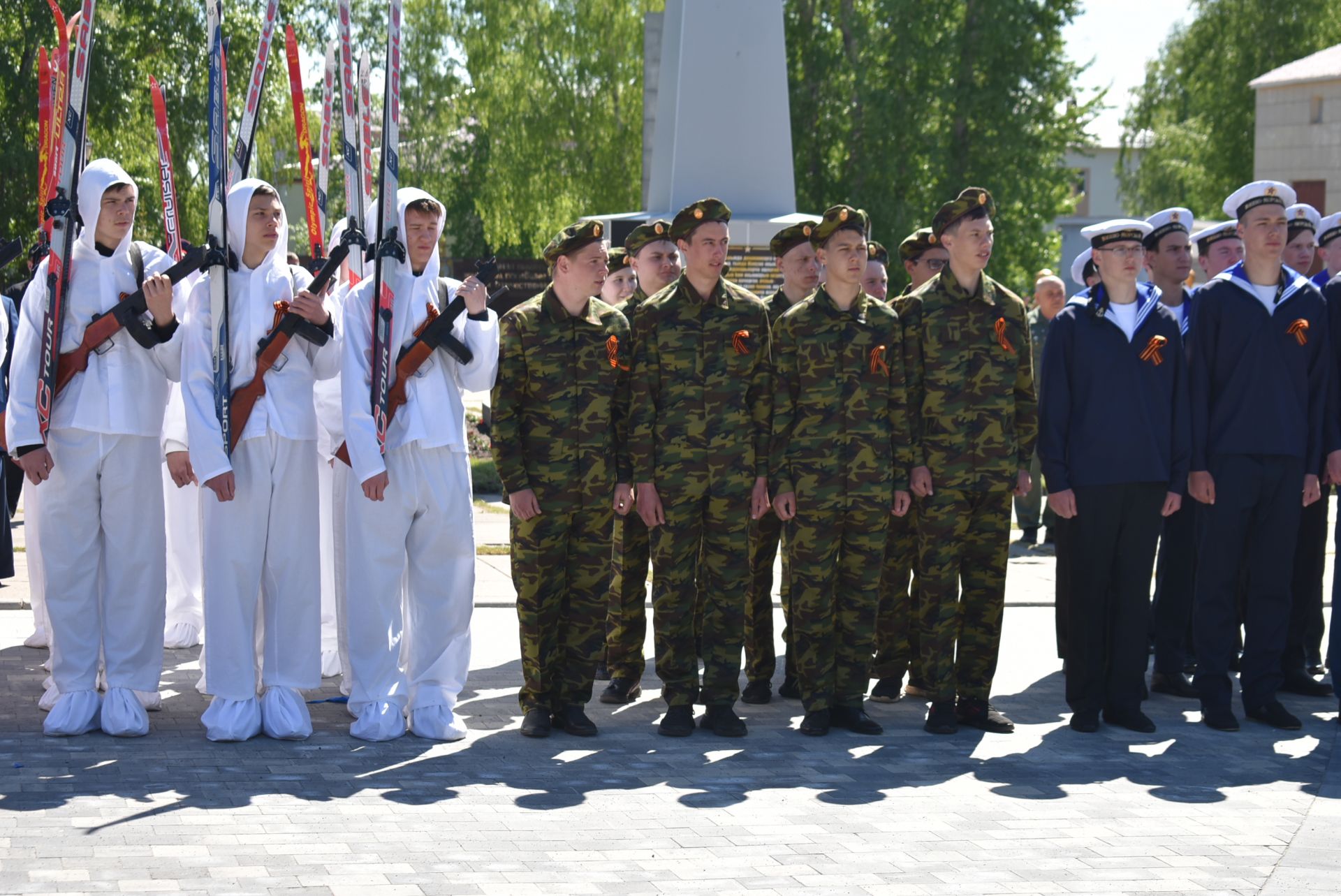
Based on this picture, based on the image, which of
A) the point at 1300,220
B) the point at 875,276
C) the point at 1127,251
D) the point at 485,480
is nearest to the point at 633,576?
the point at 875,276

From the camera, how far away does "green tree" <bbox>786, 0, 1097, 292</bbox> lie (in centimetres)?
3434

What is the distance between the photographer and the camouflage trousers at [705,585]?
286 inches

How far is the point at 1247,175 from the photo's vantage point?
54.9m

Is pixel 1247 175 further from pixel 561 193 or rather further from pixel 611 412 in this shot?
pixel 611 412

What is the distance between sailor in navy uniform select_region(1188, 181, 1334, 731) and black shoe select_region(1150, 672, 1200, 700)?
586mm

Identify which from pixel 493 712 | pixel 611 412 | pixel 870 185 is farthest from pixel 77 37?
pixel 870 185

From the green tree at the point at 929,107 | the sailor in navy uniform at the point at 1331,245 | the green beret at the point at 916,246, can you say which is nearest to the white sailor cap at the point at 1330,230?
the sailor in navy uniform at the point at 1331,245

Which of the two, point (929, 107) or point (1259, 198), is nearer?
point (1259, 198)

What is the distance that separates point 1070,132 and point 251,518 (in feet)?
103

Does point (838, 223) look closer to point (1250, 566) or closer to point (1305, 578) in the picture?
point (1250, 566)

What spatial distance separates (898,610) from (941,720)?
0.81 m

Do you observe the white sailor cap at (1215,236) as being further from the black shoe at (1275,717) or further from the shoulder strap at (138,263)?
the shoulder strap at (138,263)

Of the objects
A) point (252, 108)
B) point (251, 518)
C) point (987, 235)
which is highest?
point (252, 108)

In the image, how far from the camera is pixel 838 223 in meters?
7.30
